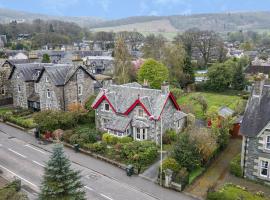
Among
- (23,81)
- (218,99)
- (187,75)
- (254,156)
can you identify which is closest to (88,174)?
(254,156)

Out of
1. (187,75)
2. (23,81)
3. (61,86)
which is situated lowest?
(187,75)

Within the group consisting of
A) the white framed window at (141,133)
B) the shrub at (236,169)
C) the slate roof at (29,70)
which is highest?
the slate roof at (29,70)

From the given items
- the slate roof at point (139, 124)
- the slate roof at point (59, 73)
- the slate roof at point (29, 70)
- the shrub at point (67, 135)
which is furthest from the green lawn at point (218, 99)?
the slate roof at point (29, 70)

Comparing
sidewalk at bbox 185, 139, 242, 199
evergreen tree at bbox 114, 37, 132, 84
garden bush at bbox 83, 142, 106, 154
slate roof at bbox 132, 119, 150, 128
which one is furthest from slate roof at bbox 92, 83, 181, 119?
evergreen tree at bbox 114, 37, 132, 84

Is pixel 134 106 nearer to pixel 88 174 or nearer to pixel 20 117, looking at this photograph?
pixel 88 174

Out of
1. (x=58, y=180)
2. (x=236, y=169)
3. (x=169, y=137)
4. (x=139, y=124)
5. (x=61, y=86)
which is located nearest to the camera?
(x=58, y=180)

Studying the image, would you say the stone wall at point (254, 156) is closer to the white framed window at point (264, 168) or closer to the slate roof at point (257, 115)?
the white framed window at point (264, 168)
